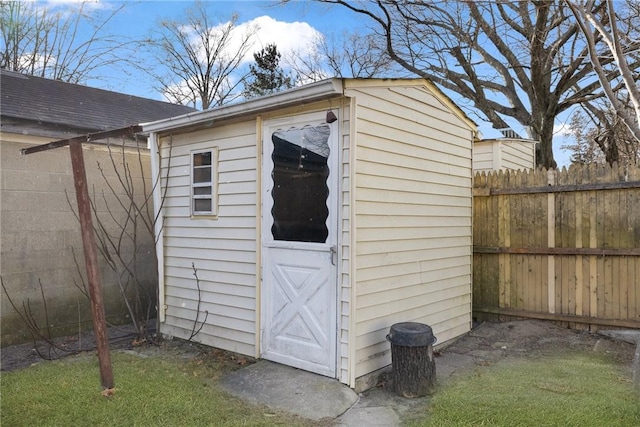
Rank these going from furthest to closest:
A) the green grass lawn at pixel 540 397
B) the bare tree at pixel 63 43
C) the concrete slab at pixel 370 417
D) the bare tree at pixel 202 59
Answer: the bare tree at pixel 202 59
the bare tree at pixel 63 43
the concrete slab at pixel 370 417
the green grass lawn at pixel 540 397

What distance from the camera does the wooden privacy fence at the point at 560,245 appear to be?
5273 mm

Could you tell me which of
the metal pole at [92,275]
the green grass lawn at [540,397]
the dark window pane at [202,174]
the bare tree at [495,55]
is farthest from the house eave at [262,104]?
the bare tree at [495,55]

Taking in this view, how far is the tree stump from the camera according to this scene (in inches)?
149

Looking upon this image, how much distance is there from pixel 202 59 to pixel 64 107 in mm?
15834

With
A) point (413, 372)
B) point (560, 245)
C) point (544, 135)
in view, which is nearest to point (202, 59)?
point (544, 135)

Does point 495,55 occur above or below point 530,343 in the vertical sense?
above

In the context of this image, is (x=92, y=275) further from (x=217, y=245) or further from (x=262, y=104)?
(x=262, y=104)

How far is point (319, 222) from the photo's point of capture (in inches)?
161

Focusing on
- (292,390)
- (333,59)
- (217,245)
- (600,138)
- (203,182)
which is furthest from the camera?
(333,59)

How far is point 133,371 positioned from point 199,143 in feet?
8.40

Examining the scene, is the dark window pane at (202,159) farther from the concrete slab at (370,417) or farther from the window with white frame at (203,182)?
the concrete slab at (370,417)

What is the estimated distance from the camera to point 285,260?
4.33 meters

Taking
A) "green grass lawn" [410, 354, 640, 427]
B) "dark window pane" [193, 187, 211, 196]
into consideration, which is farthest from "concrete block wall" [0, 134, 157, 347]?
"green grass lawn" [410, 354, 640, 427]

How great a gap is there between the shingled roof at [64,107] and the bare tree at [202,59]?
1238cm
